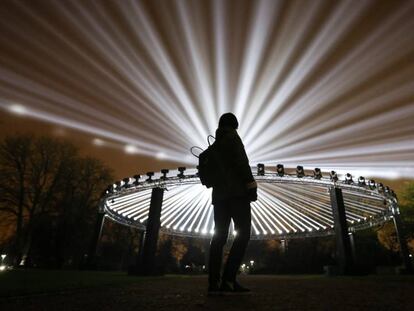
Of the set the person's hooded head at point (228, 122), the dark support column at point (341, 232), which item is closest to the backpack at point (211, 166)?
the person's hooded head at point (228, 122)

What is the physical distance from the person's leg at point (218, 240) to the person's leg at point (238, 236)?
126 mm

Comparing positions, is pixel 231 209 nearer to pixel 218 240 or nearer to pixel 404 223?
pixel 218 240

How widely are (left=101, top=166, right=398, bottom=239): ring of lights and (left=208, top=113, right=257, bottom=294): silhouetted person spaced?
15.5m

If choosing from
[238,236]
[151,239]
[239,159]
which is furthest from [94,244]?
[239,159]

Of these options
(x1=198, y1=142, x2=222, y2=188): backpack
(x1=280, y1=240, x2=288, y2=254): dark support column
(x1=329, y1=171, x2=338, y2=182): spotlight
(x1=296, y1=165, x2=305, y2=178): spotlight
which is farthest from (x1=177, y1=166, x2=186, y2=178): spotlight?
(x1=280, y1=240, x2=288, y2=254): dark support column

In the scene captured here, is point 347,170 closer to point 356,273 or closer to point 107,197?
point 356,273

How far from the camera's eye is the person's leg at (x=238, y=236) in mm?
3951

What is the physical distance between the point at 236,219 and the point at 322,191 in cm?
2216

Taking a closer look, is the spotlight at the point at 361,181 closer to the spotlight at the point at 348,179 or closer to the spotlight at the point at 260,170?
the spotlight at the point at 348,179

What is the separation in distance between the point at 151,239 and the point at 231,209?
1565 cm

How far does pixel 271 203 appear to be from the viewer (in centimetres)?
2644

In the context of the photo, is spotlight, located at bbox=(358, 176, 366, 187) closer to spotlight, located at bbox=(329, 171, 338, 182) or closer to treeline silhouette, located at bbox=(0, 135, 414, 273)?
spotlight, located at bbox=(329, 171, 338, 182)

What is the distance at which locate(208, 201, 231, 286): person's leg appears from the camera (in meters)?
3.96

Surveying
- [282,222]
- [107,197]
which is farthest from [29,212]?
[282,222]
